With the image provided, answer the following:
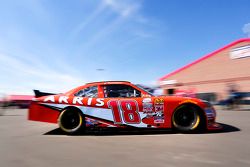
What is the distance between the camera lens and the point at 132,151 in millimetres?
4293

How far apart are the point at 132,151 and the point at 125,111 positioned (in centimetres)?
197

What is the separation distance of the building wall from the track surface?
21.1 metres

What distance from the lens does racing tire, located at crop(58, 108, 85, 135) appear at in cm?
638

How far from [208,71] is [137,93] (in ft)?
79.4

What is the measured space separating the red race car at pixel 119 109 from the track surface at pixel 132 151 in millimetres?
439

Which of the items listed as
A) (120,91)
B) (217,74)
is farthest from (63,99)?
(217,74)

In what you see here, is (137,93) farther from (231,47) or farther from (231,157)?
(231,47)

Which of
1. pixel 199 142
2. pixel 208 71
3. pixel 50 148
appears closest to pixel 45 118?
pixel 50 148

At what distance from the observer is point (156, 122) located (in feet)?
20.0

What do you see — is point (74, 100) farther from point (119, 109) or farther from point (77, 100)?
point (119, 109)

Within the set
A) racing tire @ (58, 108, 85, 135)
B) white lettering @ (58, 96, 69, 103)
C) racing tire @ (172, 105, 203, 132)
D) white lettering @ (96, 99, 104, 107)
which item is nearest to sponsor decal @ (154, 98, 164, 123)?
racing tire @ (172, 105, 203, 132)

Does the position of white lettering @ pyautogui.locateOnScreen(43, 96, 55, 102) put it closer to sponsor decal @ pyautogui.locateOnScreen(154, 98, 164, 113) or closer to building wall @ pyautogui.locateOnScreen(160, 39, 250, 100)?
sponsor decal @ pyautogui.locateOnScreen(154, 98, 164, 113)

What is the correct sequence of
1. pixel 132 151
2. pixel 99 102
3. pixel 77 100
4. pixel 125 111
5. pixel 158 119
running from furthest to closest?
1. pixel 77 100
2. pixel 99 102
3. pixel 125 111
4. pixel 158 119
5. pixel 132 151

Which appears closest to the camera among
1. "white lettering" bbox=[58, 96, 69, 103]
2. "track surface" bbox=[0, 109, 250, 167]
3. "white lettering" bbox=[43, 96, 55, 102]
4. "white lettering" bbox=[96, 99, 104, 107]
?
"track surface" bbox=[0, 109, 250, 167]
